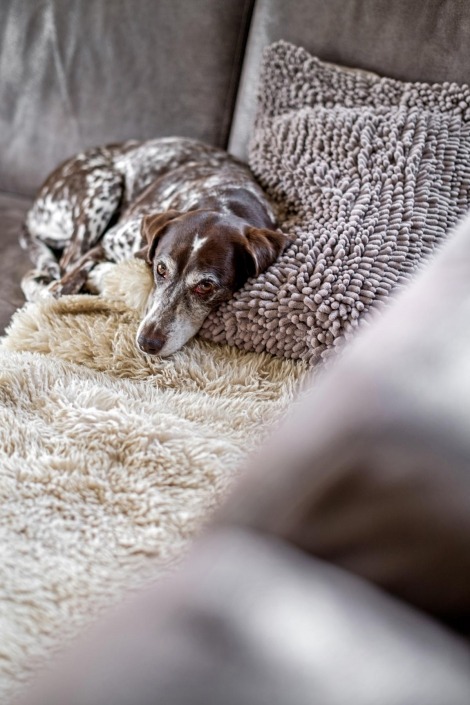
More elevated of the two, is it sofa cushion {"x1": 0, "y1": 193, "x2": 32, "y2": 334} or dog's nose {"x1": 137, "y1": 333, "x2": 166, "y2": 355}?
dog's nose {"x1": 137, "y1": 333, "x2": 166, "y2": 355}

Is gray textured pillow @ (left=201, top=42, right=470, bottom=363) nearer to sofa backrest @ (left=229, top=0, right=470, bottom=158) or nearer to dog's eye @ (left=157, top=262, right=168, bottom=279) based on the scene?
sofa backrest @ (left=229, top=0, right=470, bottom=158)

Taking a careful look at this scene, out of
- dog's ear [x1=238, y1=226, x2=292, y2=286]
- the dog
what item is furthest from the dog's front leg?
dog's ear [x1=238, y1=226, x2=292, y2=286]

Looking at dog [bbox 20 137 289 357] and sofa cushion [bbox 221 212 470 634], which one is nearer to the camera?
sofa cushion [bbox 221 212 470 634]

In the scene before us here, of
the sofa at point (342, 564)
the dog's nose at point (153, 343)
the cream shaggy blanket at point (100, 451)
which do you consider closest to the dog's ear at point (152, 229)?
the cream shaggy blanket at point (100, 451)

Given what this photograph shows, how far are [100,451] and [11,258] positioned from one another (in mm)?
1340

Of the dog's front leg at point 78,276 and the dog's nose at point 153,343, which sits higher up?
the dog's nose at point 153,343

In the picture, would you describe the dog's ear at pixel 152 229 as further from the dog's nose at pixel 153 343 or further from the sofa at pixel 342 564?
the sofa at pixel 342 564

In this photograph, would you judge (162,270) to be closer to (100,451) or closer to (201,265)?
(201,265)

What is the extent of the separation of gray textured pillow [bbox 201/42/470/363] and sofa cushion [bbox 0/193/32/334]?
70 centimetres

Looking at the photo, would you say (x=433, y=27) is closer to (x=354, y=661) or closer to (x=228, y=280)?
(x=228, y=280)

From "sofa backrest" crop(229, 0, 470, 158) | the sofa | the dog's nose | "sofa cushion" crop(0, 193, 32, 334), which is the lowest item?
"sofa cushion" crop(0, 193, 32, 334)

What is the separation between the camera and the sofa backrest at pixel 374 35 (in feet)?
7.68

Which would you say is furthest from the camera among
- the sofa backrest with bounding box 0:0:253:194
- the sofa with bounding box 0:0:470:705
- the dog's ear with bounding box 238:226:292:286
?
the sofa backrest with bounding box 0:0:253:194

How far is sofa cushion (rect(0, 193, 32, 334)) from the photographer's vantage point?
2.25 meters
